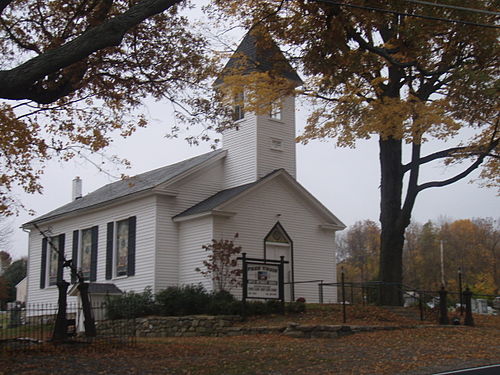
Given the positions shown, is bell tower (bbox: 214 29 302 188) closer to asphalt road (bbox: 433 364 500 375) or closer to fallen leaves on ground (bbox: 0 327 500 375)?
fallen leaves on ground (bbox: 0 327 500 375)

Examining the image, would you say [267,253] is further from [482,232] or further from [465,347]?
[482,232]

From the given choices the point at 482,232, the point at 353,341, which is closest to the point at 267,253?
the point at 353,341

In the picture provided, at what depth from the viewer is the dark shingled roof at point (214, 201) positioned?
25.0m

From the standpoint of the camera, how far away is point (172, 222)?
2606 centimetres

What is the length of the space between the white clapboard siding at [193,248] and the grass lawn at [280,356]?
7.54 meters

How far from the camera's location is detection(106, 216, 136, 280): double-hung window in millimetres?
26766

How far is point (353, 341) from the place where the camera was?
16312 mm

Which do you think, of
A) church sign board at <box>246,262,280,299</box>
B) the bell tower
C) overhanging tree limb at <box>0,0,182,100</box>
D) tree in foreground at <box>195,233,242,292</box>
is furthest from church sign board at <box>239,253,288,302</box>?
overhanging tree limb at <box>0,0,182,100</box>

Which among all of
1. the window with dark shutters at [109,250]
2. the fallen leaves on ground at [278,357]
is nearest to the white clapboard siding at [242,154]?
the window with dark shutters at [109,250]

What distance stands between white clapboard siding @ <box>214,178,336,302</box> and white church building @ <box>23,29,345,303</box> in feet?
0.13

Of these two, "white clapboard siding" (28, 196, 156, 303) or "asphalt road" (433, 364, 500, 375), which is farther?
"white clapboard siding" (28, 196, 156, 303)

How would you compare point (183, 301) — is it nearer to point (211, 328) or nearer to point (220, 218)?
point (211, 328)

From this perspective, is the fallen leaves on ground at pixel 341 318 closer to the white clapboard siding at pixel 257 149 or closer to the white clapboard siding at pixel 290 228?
the white clapboard siding at pixel 290 228

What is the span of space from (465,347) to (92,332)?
336 inches
